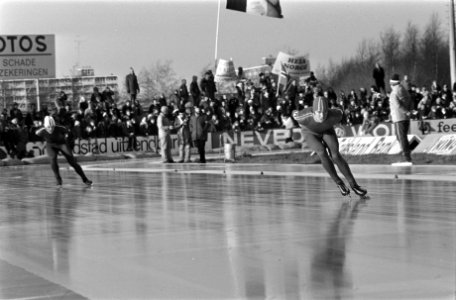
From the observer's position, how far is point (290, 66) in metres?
45.8

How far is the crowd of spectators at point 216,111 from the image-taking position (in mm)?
38812

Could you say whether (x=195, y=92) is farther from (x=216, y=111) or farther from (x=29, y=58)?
(x=29, y=58)

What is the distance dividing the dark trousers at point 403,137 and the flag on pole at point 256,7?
19135mm

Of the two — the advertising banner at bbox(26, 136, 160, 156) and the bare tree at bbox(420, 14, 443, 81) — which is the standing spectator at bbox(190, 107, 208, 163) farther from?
the bare tree at bbox(420, 14, 443, 81)

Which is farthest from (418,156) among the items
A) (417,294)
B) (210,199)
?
(417,294)

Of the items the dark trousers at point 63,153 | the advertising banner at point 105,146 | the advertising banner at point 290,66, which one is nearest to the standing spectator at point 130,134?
the advertising banner at point 105,146

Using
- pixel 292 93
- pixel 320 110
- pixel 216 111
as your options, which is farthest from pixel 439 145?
pixel 216 111

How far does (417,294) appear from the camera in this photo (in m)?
6.86

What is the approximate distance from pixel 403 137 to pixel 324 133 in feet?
26.9

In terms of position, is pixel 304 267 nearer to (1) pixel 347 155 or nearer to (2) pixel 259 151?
(1) pixel 347 155

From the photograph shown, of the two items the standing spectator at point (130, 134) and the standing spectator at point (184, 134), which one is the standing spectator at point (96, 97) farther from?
the standing spectator at point (184, 134)

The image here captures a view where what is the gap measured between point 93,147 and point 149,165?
34.9 feet

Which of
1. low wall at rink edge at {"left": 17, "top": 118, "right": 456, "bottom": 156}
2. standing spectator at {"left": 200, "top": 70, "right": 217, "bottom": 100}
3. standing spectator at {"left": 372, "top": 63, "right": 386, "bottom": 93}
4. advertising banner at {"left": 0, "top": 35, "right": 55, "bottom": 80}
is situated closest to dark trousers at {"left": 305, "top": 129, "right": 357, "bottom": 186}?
low wall at rink edge at {"left": 17, "top": 118, "right": 456, "bottom": 156}

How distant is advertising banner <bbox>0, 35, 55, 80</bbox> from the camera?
58938 millimetres
